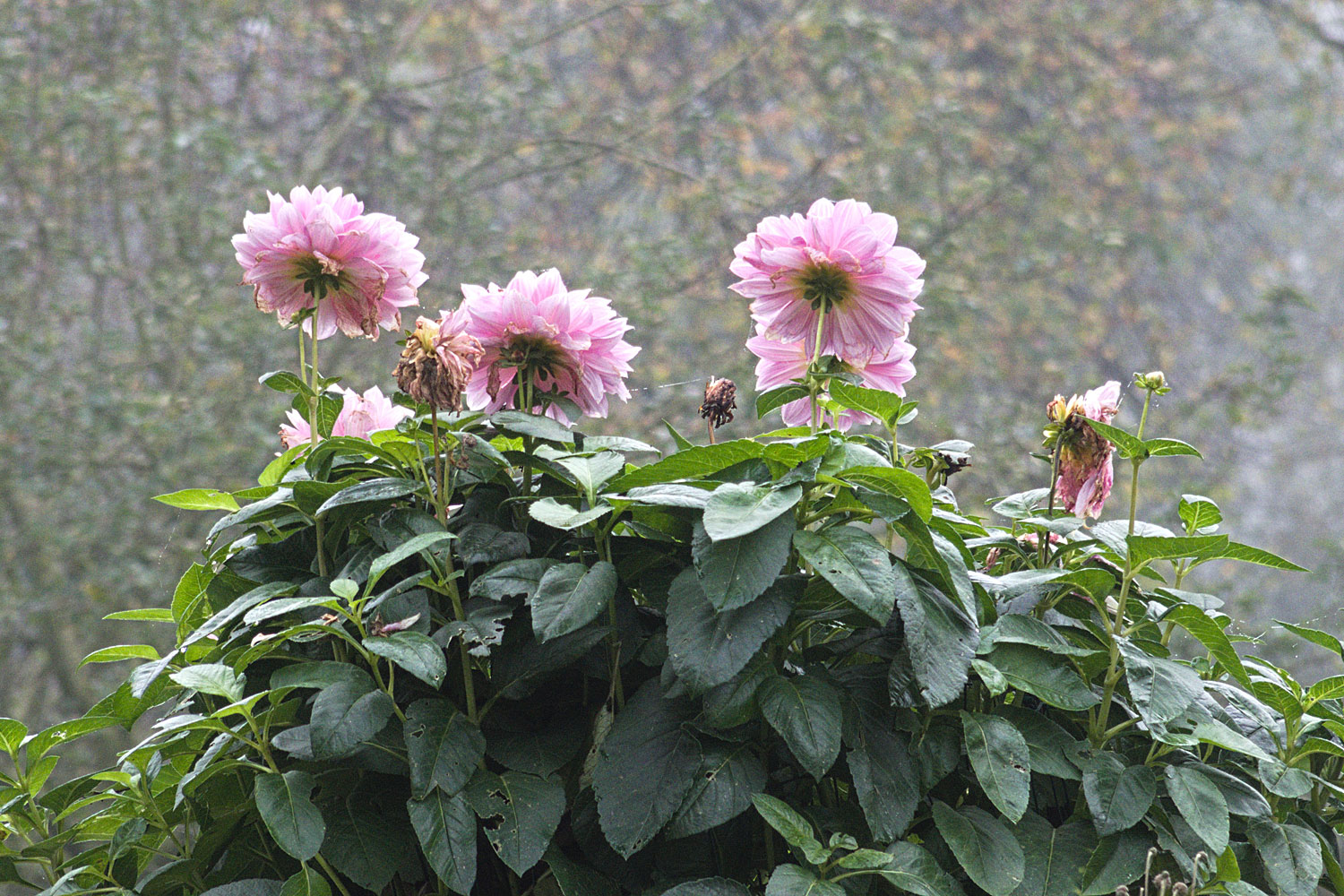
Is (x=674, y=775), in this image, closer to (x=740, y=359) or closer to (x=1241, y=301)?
(x=740, y=359)

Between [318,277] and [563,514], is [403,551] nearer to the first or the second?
[563,514]

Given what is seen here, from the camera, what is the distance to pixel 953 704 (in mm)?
781

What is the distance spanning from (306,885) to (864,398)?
1.50 ft

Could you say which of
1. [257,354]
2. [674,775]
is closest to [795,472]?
[674,775]

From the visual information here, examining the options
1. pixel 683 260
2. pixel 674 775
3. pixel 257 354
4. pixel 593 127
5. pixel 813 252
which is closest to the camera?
pixel 674 775

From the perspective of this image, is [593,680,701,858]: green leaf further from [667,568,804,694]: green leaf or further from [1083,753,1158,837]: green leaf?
[1083,753,1158,837]: green leaf

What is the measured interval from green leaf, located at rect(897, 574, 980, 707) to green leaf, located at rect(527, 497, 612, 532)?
179 millimetres

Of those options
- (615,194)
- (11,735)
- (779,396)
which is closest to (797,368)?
(779,396)

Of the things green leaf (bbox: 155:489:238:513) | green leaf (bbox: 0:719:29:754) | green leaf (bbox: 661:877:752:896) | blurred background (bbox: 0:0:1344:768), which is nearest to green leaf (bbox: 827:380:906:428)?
green leaf (bbox: 661:877:752:896)

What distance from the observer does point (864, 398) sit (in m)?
0.81

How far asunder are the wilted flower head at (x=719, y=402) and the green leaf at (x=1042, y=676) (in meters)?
0.28

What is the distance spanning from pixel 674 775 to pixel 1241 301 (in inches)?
259

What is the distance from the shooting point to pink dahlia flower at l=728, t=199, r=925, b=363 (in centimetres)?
86

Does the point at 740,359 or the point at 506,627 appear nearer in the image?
the point at 506,627
